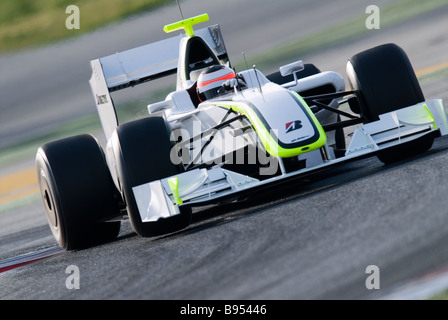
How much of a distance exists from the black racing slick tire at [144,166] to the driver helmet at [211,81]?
1.50 meters

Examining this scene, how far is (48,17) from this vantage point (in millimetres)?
18672

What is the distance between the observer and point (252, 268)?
5.23 meters

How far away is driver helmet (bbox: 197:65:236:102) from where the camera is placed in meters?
8.77

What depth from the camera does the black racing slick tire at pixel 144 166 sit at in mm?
7176

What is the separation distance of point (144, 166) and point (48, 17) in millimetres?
12221
